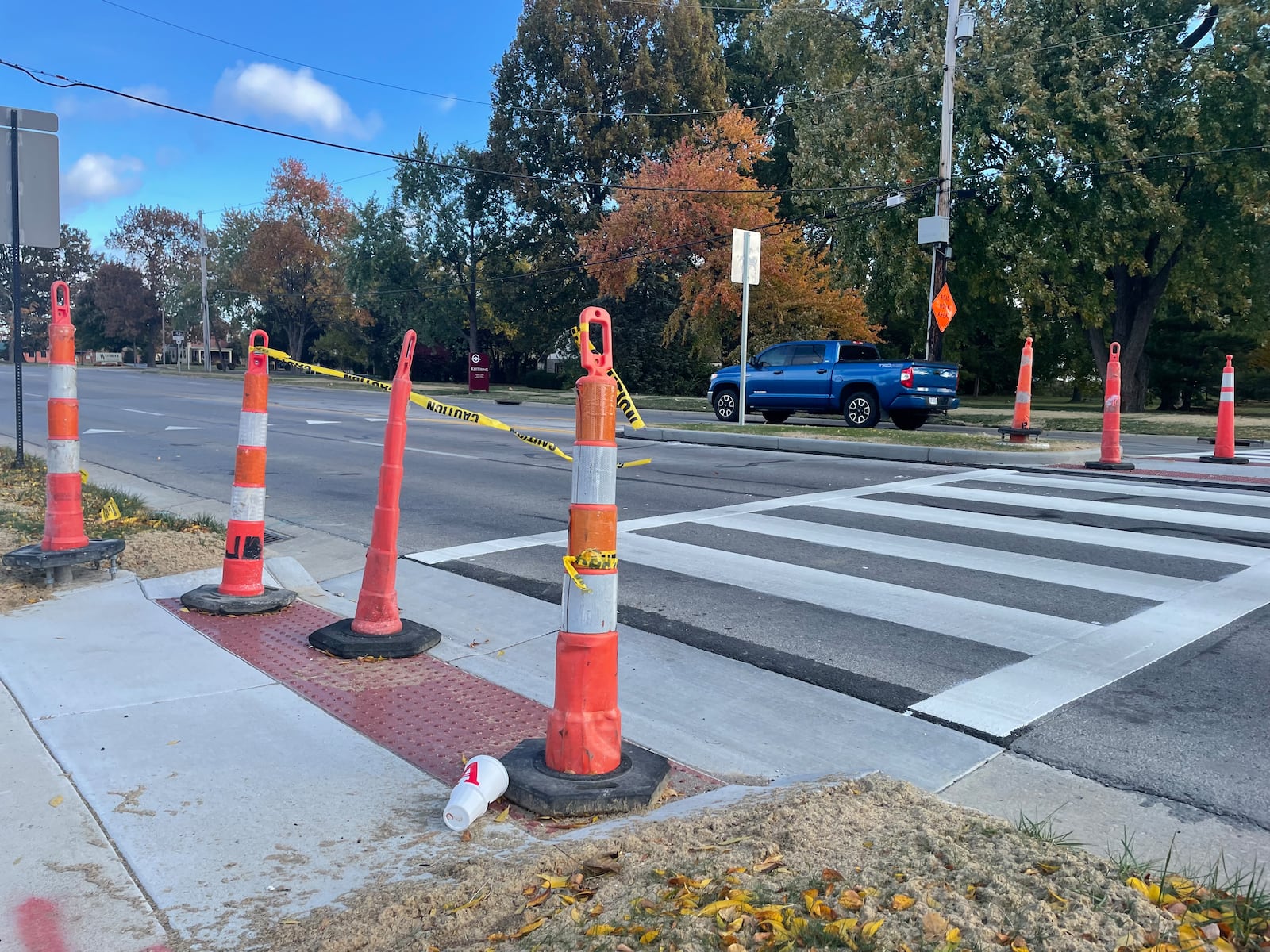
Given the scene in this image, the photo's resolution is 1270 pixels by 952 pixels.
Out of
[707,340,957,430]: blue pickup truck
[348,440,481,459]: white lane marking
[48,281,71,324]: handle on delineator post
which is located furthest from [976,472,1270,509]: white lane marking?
[48,281,71,324]: handle on delineator post

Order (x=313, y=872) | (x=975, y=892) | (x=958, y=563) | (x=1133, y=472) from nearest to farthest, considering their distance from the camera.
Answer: (x=975, y=892), (x=313, y=872), (x=958, y=563), (x=1133, y=472)

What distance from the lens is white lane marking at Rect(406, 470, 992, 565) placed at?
297 inches

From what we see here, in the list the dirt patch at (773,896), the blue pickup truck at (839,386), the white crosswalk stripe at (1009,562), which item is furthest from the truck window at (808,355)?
the dirt patch at (773,896)

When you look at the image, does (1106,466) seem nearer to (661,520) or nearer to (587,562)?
(661,520)

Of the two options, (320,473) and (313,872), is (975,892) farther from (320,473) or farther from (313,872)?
(320,473)

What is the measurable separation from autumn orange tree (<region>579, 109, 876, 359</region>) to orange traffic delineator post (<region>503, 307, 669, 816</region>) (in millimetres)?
29146

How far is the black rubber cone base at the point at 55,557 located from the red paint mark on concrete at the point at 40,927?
3.80 metres

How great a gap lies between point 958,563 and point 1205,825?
147 inches

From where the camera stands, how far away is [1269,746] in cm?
391

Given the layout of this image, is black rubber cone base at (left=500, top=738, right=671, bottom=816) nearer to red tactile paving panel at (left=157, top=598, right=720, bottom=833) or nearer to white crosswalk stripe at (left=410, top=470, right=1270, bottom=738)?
red tactile paving panel at (left=157, top=598, right=720, bottom=833)

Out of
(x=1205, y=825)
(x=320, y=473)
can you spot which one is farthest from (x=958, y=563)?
(x=320, y=473)

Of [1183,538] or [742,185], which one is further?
[742,185]

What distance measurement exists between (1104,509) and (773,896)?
7722 mm

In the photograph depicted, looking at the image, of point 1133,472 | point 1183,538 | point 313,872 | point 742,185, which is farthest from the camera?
point 742,185
